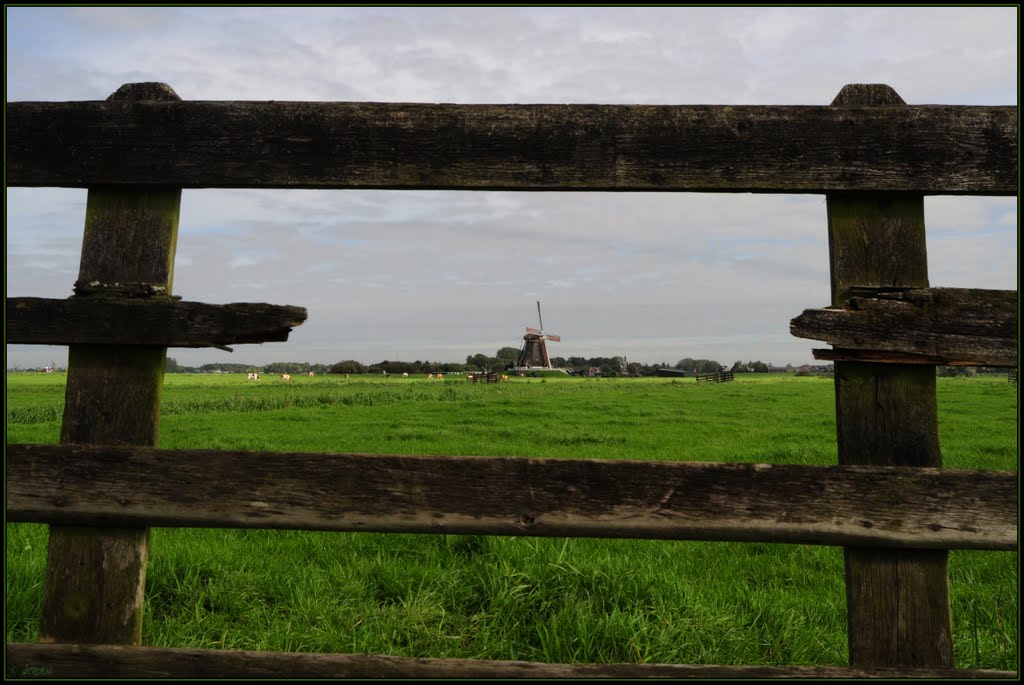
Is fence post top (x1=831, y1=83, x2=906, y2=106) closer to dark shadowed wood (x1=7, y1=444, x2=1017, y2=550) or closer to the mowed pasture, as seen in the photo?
dark shadowed wood (x1=7, y1=444, x2=1017, y2=550)

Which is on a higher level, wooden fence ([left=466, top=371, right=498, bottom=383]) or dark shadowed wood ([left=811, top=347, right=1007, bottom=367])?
wooden fence ([left=466, top=371, right=498, bottom=383])

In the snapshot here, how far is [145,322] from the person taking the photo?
2.64m

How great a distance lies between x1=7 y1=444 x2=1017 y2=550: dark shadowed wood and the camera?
253cm

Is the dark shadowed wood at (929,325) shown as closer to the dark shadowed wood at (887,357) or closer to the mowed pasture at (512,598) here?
the dark shadowed wood at (887,357)

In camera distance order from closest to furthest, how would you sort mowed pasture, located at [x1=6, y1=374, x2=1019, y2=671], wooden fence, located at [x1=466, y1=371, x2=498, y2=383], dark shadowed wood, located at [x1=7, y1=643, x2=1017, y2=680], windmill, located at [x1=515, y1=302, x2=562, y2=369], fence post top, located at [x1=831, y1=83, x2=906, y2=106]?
dark shadowed wood, located at [x1=7, y1=643, x2=1017, y2=680], fence post top, located at [x1=831, y1=83, x2=906, y2=106], mowed pasture, located at [x1=6, y1=374, x2=1019, y2=671], wooden fence, located at [x1=466, y1=371, x2=498, y2=383], windmill, located at [x1=515, y1=302, x2=562, y2=369]

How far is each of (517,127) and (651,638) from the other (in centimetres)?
287

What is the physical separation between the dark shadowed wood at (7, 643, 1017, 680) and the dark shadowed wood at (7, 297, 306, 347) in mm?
1241

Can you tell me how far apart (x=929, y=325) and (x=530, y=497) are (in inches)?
68.2

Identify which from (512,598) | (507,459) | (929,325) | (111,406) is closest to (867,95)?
(929,325)

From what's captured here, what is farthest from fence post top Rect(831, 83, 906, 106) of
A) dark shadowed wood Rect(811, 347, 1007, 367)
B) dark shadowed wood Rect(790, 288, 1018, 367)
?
dark shadowed wood Rect(811, 347, 1007, 367)

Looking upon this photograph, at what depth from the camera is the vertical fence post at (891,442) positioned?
258cm

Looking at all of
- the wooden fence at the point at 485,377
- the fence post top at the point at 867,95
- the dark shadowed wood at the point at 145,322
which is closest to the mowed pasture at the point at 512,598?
the dark shadowed wood at the point at 145,322

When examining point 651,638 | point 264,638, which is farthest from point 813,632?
point 264,638

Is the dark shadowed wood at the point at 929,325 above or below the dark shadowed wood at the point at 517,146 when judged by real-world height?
below
